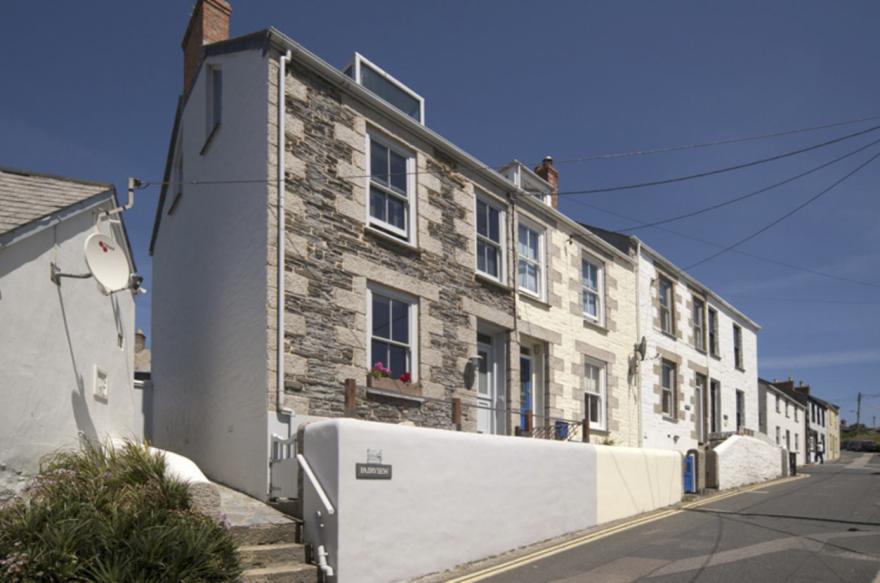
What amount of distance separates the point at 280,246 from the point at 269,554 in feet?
15.2

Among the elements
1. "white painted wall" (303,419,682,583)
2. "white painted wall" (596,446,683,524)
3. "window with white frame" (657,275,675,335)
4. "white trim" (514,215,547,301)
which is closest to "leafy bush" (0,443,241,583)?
"white painted wall" (303,419,682,583)

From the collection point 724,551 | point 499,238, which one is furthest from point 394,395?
point 724,551

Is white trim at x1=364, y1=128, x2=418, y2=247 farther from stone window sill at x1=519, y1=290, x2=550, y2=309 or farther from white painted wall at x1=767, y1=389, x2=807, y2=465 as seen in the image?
white painted wall at x1=767, y1=389, x2=807, y2=465

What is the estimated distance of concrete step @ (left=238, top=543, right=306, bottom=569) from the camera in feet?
27.0

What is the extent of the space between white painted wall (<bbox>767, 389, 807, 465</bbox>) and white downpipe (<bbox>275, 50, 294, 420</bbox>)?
103 feet

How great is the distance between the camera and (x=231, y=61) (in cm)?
1350

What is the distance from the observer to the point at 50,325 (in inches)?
376

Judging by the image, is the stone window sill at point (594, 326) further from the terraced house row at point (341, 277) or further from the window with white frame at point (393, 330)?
the window with white frame at point (393, 330)

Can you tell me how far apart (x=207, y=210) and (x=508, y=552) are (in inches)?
313

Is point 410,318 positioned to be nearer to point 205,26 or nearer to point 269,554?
point 269,554

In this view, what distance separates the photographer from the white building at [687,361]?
22000 mm

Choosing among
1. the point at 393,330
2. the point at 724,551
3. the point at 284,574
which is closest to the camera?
the point at 284,574

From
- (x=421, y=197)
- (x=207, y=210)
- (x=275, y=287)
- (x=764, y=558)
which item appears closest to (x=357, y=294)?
(x=275, y=287)

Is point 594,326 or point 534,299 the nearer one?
point 534,299
